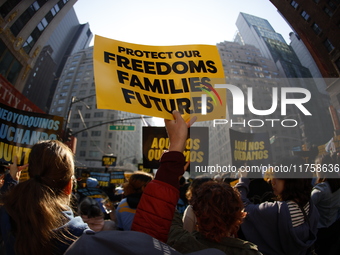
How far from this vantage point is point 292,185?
2.45 m

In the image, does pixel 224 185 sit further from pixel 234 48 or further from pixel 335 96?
pixel 234 48

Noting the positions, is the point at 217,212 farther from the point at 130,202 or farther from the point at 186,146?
the point at 186,146

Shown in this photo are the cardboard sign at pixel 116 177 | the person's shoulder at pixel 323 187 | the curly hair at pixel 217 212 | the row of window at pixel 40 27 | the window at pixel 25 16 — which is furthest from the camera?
the cardboard sign at pixel 116 177

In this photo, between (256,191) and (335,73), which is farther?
(335,73)

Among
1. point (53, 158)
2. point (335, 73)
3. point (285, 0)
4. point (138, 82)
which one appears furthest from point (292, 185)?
point (335, 73)

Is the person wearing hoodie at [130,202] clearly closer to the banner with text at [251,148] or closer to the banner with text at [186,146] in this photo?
the banner with text at [186,146]

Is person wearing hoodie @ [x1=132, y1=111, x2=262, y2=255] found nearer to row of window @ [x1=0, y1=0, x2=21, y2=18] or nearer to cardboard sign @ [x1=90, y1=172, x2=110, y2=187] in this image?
row of window @ [x1=0, y1=0, x2=21, y2=18]

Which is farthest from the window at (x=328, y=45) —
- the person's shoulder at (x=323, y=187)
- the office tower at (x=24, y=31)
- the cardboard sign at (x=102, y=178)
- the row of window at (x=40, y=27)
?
the cardboard sign at (x=102, y=178)

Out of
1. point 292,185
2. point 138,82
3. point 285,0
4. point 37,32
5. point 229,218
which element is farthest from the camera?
point 285,0

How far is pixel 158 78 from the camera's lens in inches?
94.7

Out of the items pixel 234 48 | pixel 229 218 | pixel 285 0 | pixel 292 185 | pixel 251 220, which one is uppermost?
pixel 234 48

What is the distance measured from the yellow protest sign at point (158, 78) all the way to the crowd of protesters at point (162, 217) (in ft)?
1.71

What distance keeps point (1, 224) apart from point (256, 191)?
145 inches

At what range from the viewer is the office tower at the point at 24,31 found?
4.05 meters
